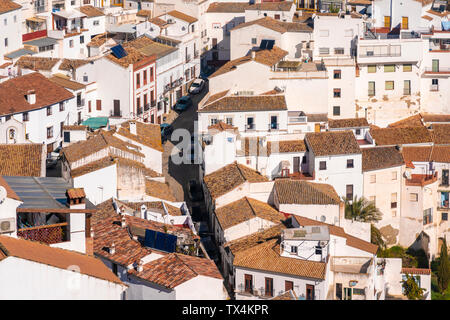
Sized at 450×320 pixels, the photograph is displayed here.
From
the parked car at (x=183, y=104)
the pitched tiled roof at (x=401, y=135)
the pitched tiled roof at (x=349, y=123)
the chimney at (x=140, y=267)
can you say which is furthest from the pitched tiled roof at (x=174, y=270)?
the parked car at (x=183, y=104)

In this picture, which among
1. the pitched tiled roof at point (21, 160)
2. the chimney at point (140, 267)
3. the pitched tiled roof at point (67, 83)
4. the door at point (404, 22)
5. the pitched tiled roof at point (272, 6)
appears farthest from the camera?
the pitched tiled roof at point (272, 6)

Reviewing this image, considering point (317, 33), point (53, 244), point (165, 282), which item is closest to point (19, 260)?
point (53, 244)

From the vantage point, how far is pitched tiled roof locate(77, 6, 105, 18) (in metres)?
76.4

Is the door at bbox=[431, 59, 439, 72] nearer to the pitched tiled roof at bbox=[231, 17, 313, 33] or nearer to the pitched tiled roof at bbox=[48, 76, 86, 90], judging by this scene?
the pitched tiled roof at bbox=[231, 17, 313, 33]

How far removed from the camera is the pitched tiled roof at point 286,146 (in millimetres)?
55000

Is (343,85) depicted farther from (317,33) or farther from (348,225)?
(348,225)

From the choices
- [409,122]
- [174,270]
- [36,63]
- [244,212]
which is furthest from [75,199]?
[409,122]

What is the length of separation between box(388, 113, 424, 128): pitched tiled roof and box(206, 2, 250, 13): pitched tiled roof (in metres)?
19.3

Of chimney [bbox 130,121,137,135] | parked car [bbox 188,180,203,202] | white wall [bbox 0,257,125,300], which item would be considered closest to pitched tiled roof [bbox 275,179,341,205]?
parked car [bbox 188,180,203,202]

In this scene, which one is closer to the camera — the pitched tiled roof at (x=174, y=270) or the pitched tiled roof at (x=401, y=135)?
the pitched tiled roof at (x=174, y=270)

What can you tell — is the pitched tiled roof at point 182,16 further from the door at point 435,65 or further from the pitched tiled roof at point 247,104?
the pitched tiled roof at point 247,104

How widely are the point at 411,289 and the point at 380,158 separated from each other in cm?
1039

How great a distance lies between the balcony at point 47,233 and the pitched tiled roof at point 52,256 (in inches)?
29.1

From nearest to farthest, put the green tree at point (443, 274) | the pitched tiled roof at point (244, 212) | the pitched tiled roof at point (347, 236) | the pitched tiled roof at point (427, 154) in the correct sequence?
the pitched tiled roof at point (347, 236) → the pitched tiled roof at point (244, 212) → the green tree at point (443, 274) → the pitched tiled roof at point (427, 154)
